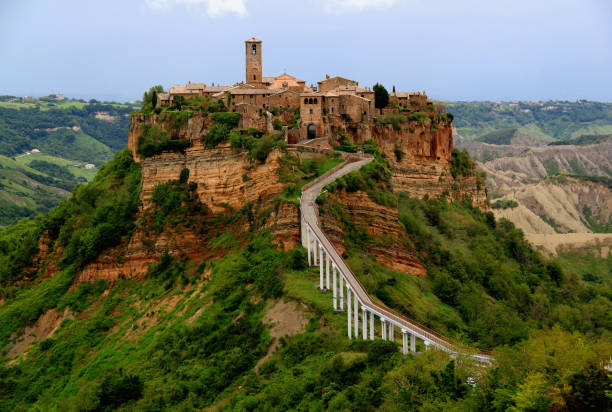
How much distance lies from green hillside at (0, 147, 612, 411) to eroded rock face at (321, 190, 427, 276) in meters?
1.05

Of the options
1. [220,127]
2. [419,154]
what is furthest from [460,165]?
[220,127]

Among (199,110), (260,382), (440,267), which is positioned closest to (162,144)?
(199,110)

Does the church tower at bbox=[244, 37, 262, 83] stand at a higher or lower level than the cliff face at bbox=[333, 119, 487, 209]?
higher

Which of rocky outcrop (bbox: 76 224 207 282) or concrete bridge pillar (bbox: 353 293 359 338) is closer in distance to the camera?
concrete bridge pillar (bbox: 353 293 359 338)

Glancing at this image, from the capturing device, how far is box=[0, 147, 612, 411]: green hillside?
110ft

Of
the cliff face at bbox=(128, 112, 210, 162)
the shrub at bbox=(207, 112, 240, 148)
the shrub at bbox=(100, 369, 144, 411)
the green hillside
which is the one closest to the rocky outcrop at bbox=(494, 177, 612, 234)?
the green hillside

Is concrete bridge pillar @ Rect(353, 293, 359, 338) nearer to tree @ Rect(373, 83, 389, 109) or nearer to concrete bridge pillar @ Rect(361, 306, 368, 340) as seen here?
concrete bridge pillar @ Rect(361, 306, 368, 340)

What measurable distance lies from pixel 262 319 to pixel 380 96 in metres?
36.8

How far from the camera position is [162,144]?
64.7 meters

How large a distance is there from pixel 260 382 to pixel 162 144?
2907 centimetres

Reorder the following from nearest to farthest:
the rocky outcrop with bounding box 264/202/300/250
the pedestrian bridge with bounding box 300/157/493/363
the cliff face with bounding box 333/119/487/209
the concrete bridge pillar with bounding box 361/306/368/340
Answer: the pedestrian bridge with bounding box 300/157/493/363 < the concrete bridge pillar with bounding box 361/306/368/340 < the rocky outcrop with bounding box 264/202/300/250 < the cliff face with bounding box 333/119/487/209

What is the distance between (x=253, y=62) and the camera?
75875 millimetres

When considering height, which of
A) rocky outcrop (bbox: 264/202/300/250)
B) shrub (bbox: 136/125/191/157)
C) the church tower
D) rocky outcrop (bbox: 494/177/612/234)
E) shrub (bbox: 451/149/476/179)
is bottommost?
rocky outcrop (bbox: 494/177/612/234)

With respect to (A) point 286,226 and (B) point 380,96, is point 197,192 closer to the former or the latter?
(A) point 286,226
